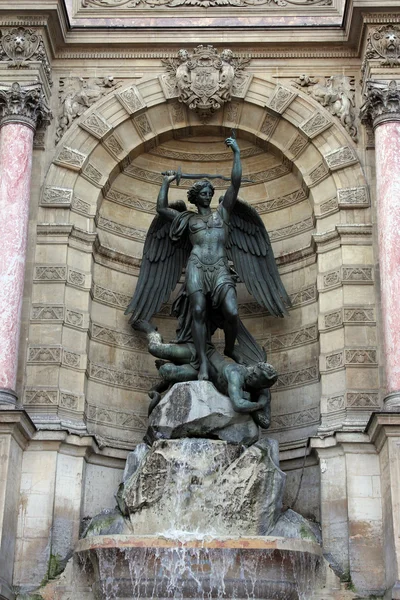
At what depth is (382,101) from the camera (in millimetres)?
13820

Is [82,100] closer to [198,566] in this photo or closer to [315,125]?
[315,125]

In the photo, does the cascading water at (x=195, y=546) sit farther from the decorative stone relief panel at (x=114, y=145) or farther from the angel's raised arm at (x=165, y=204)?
the decorative stone relief panel at (x=114, y=145)

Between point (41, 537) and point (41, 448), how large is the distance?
1103mm

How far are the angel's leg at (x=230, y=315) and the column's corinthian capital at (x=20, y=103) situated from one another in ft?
11.8

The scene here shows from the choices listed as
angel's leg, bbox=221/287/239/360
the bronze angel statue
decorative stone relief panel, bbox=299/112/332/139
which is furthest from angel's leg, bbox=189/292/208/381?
decorative stone relief panel, bbox=299/112/332/139

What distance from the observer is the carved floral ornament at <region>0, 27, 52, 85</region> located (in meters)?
14.3

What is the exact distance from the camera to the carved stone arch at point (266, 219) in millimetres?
13938

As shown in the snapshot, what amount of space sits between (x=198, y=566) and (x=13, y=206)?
17.4ft

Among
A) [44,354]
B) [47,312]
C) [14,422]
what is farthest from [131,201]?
[14,422]

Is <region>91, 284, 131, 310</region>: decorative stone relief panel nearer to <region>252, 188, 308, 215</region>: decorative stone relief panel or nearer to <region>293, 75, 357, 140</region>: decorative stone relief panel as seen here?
<region>252, 188, 308, 215</region>: decorative stone relief panel

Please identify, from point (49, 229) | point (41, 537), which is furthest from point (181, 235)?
point (41, 537)

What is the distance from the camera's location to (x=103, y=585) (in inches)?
448

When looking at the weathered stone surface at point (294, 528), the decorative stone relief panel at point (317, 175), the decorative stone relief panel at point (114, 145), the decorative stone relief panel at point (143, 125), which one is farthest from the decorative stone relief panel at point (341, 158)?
the weathered stone surface at point (294, 528)

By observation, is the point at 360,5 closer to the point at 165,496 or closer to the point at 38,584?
the point at 165,496
